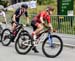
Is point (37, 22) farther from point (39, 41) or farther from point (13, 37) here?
point (13, 37)

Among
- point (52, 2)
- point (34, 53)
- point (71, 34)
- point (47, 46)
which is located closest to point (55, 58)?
point (47, 46)

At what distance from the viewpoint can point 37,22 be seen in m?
11.9

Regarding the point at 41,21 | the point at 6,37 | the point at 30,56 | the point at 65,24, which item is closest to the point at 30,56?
the point at 30,56

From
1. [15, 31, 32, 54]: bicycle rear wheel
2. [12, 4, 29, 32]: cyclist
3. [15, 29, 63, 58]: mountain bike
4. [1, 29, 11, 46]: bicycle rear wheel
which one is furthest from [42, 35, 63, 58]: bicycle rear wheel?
[1, 29, 11, 46]: bicycle rear wheel

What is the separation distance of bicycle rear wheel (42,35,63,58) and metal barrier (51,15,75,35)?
224 inches

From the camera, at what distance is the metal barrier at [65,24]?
687 inches

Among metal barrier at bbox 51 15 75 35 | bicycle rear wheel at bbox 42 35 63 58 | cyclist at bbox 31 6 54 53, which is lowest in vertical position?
metal barrier at bbox 51 15 75 35

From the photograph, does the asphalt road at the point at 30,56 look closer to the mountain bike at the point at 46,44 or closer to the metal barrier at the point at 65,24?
the mountain bike at the point at 46,44

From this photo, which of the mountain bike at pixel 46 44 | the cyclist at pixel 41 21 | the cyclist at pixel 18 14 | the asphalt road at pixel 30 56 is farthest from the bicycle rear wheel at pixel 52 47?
the cyclist at pixel 18 14

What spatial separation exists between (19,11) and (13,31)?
1.04 metres

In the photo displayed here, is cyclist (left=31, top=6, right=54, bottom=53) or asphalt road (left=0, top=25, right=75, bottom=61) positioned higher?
cyclist (left=31, top=6, right=54, bottom=53)

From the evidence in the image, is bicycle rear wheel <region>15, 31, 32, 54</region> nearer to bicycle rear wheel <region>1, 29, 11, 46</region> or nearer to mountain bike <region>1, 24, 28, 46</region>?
mountain bike <region>1, 24, 28, 46</region>

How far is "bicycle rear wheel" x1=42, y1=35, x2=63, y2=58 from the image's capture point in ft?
37.3

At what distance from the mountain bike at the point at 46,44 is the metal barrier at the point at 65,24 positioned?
5313 millimetres
